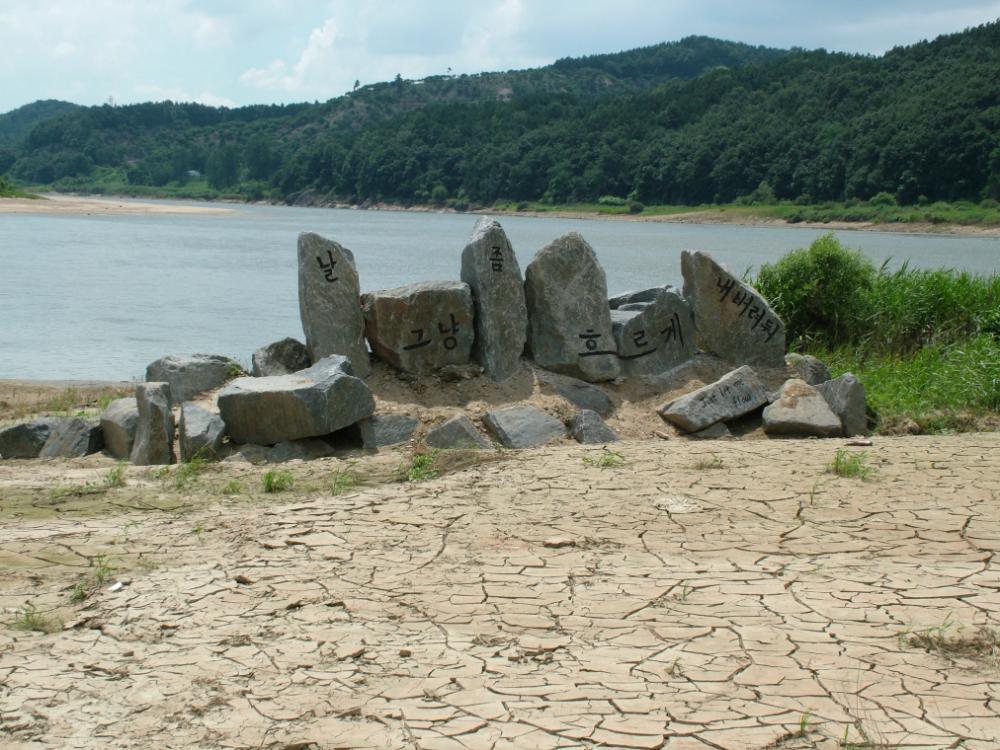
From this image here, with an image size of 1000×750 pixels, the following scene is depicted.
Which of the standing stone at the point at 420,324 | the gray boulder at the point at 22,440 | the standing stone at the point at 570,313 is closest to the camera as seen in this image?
the gray boulder at the point at 22,440

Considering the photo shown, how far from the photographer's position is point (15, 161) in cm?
9575

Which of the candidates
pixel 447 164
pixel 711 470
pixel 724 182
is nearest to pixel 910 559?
pixel 711 470

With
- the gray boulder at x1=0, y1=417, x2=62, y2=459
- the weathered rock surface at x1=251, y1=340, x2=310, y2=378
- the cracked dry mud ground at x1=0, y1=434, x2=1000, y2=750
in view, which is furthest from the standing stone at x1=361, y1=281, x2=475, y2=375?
the gray boulder at x1=0, y1=417, x2=62, y2=459

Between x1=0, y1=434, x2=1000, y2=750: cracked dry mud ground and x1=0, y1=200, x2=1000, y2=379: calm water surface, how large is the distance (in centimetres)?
795

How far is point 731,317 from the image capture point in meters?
9.55

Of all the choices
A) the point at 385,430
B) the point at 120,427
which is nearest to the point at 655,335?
the point at 385,430

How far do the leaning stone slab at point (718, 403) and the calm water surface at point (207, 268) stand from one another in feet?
21.1

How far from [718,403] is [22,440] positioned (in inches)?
213

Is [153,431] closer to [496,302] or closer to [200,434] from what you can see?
[200,434]

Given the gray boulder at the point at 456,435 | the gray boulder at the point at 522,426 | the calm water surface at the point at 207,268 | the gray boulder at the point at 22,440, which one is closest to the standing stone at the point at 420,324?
the gray boulder at the point at 522,426

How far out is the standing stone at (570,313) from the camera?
29.4ft

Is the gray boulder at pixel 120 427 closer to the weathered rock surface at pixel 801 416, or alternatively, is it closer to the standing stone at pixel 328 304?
the standing stone at pixel 328 304

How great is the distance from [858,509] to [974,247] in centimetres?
3068

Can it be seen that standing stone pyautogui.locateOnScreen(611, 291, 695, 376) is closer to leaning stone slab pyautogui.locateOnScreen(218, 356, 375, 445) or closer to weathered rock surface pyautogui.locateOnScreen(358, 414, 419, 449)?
weathered rock surface pyautogui.locateOnScreen(358, 414, 419, 449)
